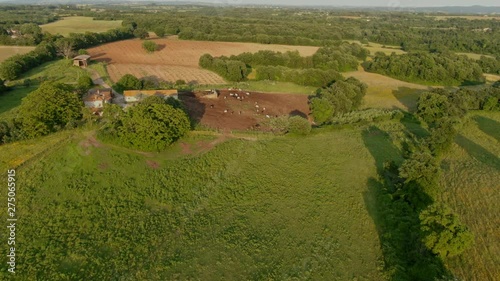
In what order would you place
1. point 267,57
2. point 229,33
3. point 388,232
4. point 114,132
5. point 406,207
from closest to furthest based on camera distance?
point 388,232, point 406,207, point 114,132, point 267,57, point 229,33

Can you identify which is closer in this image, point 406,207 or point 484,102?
point 406,207

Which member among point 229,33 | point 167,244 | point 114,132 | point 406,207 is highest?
point 229,33

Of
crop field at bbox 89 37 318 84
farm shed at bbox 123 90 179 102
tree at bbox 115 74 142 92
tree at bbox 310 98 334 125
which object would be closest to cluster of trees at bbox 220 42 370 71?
crop field at bbox 89 37 318 84

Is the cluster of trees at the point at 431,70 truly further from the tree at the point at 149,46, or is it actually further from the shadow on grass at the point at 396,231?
the tree at the point at 149,46

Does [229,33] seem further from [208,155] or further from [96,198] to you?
[96,198]

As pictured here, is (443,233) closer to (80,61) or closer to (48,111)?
(48,111)

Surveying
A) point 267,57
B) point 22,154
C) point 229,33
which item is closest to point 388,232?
point 22,154

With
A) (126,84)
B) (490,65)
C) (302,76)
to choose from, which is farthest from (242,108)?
(490,65)

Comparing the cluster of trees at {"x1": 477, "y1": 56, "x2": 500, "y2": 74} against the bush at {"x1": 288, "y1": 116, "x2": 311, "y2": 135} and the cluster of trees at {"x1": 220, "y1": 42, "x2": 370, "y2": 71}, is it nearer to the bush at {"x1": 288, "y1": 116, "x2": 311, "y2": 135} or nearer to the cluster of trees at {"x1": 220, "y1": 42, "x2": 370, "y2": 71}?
the cluster of trees at {"x1": 220, "y1": 42, "x2": 370, "y2": 71}
